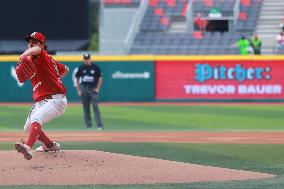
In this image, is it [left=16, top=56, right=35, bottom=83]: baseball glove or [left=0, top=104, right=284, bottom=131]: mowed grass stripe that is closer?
[left=16, top=56, right=35, bottom=83]: baseball glove

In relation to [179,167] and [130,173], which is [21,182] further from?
[179,167]

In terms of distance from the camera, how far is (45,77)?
11.6 m

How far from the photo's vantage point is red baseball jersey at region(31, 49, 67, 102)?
454 inches

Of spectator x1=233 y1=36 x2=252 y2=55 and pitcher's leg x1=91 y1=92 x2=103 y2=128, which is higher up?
pitcher's leg x1=91 y1=92 x2=103 y2=128

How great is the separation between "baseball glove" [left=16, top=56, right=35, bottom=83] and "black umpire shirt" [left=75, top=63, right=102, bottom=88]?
8.95m

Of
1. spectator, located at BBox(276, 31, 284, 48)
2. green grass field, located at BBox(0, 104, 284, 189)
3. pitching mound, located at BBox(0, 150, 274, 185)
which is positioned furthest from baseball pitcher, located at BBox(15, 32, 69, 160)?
spectator, located at BBox(276, 31, 284, 48)

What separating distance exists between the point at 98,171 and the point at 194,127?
10.3 meters

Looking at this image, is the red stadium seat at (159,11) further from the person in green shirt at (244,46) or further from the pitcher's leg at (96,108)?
the pitcher's leg at (96,108)

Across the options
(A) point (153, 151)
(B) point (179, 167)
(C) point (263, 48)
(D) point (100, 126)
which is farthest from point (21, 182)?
(C) point (263, 48)

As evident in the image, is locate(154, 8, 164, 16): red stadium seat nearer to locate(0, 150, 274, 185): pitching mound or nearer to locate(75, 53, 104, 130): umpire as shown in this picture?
locate(75, 53, 104, 130): umpire

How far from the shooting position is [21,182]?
399 inches

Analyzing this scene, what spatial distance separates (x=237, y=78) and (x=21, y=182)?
20.6 m

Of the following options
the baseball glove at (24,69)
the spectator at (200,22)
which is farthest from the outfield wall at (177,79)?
the baseball glove at (24,69)

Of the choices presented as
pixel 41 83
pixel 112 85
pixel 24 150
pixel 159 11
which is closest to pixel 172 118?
pixel 112 85
